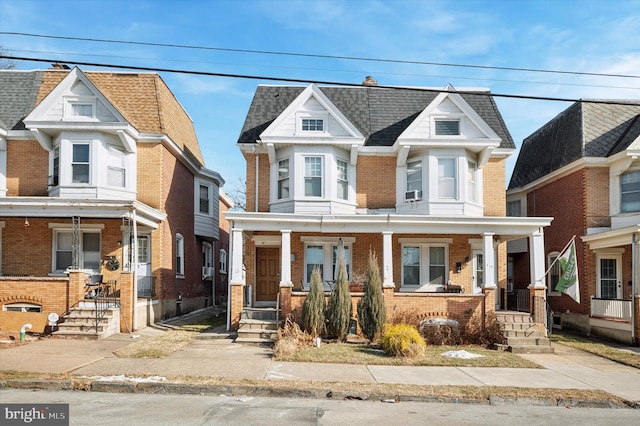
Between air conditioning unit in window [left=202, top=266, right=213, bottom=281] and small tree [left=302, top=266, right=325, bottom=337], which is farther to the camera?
air conditioning unit in window [left=202, top=266, right=213, bottom=281]

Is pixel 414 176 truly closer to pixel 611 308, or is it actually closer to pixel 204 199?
pixel 611 308

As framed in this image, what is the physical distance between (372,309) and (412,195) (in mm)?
5640

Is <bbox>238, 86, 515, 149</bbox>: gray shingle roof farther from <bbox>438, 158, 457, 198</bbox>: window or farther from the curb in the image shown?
the curb

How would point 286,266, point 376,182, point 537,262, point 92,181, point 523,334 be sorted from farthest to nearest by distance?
point 376,182
point 92,181
point 537,262
point 286,266
point 523,334

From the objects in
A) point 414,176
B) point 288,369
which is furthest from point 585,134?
point 288,369

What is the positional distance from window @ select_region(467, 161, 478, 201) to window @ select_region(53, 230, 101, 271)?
13.5 meters

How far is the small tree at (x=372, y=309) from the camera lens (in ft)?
51.2

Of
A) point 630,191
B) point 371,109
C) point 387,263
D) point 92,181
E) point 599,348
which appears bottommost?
point 599,348

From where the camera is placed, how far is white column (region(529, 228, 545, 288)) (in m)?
17.6

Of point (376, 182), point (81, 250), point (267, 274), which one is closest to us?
point (81, 250)

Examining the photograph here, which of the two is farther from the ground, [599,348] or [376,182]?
[376,182]

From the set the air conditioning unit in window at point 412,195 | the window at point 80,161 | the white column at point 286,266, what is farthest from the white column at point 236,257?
the air conditioning unit in window at point 412,195

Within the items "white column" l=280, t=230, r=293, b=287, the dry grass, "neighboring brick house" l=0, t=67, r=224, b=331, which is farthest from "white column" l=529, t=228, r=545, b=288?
"neighboring brick house" l=0, t=67, r=224, b=331

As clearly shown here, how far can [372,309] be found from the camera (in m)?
15.6
